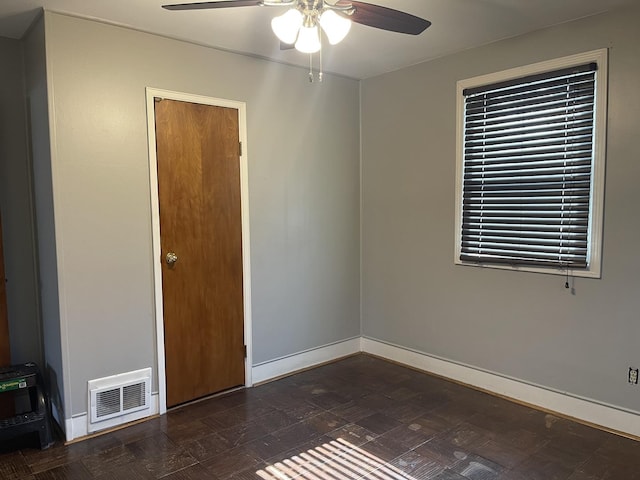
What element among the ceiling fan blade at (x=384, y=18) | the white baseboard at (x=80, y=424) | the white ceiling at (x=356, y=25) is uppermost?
the white ceiling at (x=356, y=25)

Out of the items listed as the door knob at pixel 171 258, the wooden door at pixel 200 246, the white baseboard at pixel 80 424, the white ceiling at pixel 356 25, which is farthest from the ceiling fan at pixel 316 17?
the white baseboard at pixel 80 424

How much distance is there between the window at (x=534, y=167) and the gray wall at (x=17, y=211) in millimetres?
3007

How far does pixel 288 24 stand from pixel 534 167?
1.94 meters

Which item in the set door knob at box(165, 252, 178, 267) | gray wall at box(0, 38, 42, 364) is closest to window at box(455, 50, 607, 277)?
door knob at box(165, 252, 178, 267)

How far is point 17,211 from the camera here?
9.79 feet

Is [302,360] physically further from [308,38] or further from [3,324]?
[308,38]

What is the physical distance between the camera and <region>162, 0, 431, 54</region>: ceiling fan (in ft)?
6.20

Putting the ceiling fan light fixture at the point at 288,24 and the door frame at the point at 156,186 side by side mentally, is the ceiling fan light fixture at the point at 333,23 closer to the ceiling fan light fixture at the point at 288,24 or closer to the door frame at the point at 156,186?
the ceiling fan light fixture at the point at 288,24

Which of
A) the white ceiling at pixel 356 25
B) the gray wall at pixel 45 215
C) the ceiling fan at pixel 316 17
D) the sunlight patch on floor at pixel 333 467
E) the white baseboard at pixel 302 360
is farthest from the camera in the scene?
the white baseboard at pixel 302 360

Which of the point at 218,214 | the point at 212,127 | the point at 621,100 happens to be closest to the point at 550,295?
the point at 621,100

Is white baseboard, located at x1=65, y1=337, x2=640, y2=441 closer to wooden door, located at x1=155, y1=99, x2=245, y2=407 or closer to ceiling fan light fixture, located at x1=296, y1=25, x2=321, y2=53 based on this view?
wooden door, located at x1=155, y1=99, x2=245, y2=407

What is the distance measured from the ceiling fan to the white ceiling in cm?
50

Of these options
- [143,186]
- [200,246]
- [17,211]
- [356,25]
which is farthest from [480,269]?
[17,211]

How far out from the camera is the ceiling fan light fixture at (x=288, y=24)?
1.90 metres
